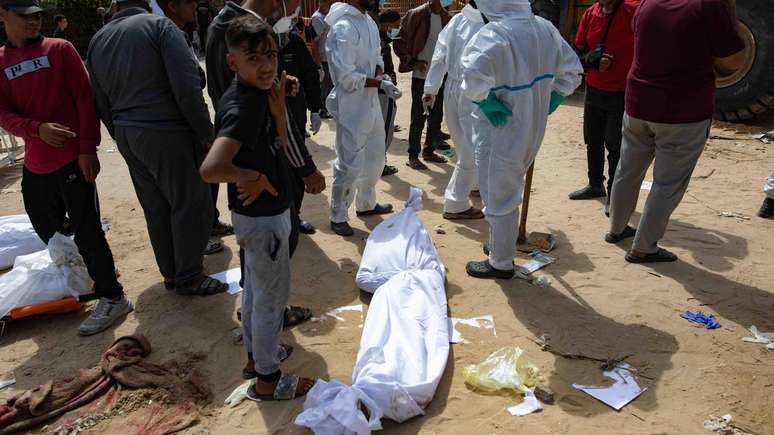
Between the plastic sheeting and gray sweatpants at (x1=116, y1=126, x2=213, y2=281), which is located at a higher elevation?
gray sweatpants at (x1=116, y1=126, x2=213, y2=281)

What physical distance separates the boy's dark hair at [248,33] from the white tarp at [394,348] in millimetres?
1454

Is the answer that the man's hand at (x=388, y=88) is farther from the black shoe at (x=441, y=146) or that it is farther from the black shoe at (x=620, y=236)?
the black shoe at (x=441, y=146)

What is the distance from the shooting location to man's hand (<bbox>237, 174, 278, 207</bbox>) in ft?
6.79

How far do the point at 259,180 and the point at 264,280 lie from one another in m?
0.47

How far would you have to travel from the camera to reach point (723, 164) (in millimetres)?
5660

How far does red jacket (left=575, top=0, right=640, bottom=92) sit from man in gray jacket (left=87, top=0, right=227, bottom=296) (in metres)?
3.34

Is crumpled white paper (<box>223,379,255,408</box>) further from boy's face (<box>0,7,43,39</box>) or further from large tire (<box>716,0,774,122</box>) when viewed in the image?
large tire (<box>716,0,774,122</box>)

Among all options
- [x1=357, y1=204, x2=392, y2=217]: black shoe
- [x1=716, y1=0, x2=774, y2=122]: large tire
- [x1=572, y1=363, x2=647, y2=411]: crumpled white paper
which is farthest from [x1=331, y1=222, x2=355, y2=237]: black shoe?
[x1=716, y1=0, x2=774, y2=122]: large tire

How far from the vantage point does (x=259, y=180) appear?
208 centimetres

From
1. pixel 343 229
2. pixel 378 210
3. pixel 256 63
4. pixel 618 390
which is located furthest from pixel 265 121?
pixel 378 210

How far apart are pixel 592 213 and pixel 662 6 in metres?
1.95

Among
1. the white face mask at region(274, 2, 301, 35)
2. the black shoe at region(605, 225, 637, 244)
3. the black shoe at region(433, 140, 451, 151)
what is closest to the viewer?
the white face mask at region(274, 2, 301, 35)

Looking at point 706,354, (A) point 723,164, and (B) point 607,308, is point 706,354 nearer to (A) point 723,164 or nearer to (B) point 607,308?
(B) point 607,308

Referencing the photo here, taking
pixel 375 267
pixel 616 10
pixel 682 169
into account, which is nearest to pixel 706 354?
pixel 682 169
